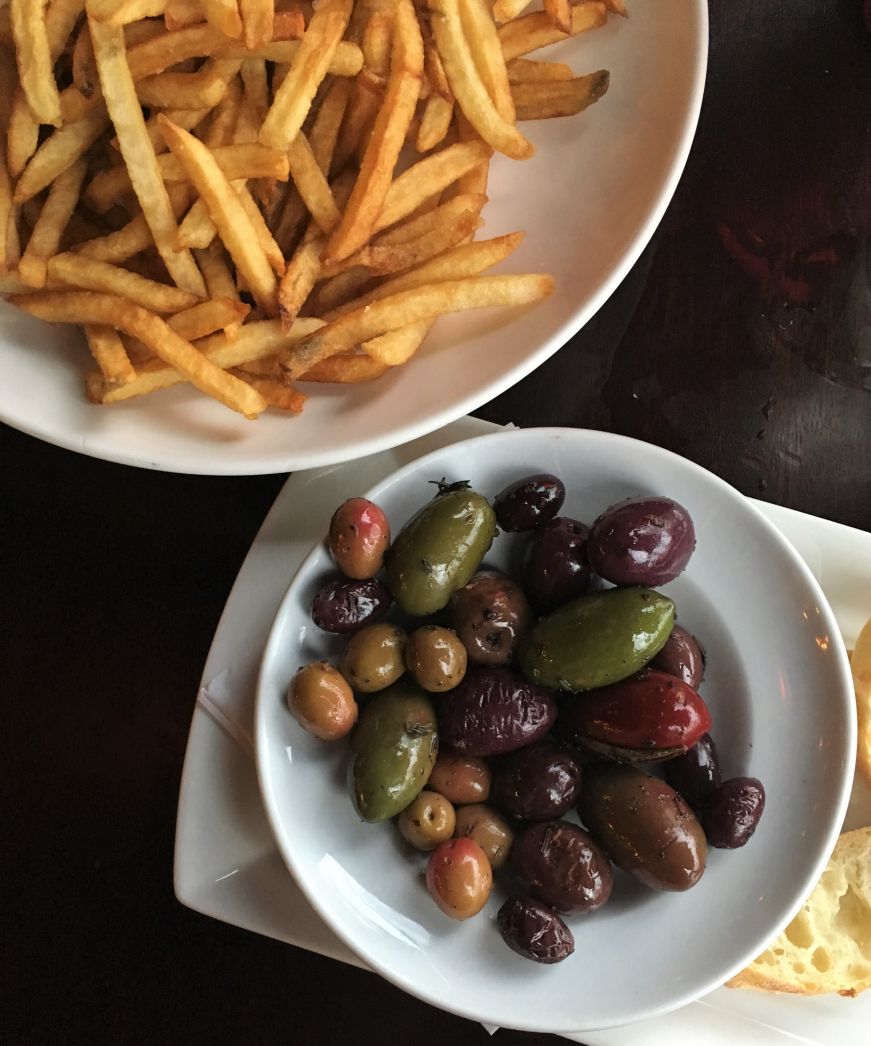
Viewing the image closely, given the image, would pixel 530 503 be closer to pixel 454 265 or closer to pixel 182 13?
pixel 454 265

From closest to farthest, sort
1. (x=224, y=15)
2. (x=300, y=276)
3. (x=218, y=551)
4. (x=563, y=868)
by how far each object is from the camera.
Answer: (x=224, y=15) → (x=300, y=276) → (x=563, y=868) → (x=218, y=551)

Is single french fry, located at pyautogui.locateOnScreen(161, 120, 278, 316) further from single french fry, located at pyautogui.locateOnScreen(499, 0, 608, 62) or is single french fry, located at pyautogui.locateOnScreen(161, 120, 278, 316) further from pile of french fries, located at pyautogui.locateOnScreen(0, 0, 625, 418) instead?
single french fry, located at pyautogui.locateOnScreen(499, 0, 608, 62)

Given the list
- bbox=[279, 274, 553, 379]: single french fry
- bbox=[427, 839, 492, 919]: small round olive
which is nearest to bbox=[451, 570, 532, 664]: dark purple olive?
bbox=[427, 839, 492, 919]: small round olive

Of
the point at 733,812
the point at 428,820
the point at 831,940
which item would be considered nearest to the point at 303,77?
the point at 428,820

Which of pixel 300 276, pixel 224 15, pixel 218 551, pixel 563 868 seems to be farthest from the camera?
pixel 218 551

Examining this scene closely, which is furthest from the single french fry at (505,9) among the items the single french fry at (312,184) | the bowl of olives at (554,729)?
the bowl of olives at (554,729)

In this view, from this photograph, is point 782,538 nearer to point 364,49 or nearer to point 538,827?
point 538,827
